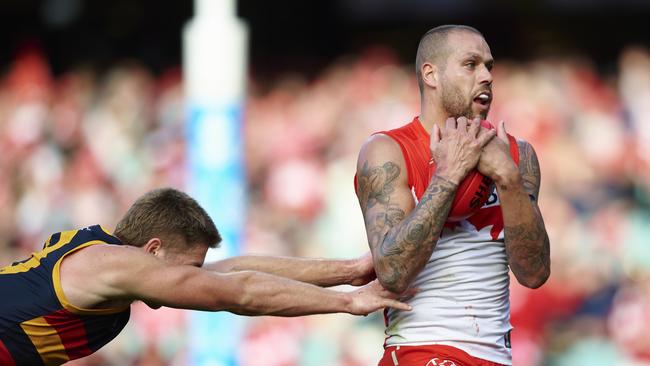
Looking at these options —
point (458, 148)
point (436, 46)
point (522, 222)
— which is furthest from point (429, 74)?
point (522, 222)

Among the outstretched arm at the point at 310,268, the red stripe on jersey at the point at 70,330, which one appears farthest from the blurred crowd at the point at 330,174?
the red stripe on jersey at the point at 70,330

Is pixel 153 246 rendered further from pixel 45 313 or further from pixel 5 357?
pixel 5 357

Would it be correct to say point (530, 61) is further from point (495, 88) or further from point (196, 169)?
point (196, 169)

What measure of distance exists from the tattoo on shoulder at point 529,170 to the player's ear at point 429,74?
45 centimetres

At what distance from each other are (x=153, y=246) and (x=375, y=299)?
38.8 inches

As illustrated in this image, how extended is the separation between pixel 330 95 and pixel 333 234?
75.8 inches

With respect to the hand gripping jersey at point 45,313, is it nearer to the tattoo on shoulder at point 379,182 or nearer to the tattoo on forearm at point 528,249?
the tattoo on shoulder at point 379,182

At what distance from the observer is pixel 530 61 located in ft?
41.5

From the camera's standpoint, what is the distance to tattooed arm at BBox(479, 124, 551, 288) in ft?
15.5

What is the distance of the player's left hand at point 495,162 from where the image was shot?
4715mm

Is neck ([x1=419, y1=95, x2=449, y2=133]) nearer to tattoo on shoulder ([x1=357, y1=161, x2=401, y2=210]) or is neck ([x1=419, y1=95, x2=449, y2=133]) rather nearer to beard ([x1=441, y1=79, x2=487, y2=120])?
beard ([x1=441, y1=79, x2=487, y2=120])

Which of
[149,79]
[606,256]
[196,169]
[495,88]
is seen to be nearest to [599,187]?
[606,256]

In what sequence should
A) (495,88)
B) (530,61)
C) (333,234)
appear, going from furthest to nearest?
(530,61) < (495,88) < (333,234)

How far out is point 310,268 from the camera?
18.4 ft
